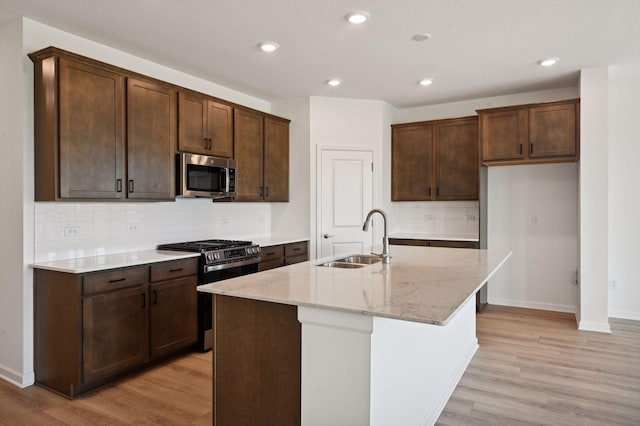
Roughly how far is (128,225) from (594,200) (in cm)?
453

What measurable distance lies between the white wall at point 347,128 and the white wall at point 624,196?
2582mm

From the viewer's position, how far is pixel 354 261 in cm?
318

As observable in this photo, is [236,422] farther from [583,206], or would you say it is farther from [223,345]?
[583,206]

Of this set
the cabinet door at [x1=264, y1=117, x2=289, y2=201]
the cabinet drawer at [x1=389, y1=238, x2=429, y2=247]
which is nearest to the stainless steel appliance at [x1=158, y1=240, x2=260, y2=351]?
the cabinet door at [x1=264, y1=117, x2=289, y2=201]

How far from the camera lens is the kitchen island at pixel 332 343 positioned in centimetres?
166

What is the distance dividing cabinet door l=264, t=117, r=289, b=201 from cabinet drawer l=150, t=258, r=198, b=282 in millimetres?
1614

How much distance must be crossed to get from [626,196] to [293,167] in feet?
12.5

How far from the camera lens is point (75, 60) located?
304 centimetres

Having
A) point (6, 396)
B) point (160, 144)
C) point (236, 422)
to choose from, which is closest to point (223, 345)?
point (236, 422)

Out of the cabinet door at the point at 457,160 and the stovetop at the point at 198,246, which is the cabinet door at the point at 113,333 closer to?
the stovetop at the point at 198,246

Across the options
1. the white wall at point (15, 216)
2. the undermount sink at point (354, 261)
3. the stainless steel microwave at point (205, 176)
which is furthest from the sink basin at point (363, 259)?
the white wall at point (15, 216)

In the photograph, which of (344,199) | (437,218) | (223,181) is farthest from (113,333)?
(437,218)

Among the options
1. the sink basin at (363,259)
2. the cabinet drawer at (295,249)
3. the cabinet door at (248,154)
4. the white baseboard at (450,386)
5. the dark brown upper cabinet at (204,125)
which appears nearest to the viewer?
the white baseboard at (450,386)

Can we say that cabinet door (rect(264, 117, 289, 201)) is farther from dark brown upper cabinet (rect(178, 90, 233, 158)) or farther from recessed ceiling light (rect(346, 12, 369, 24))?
recessed ceiling light (rect(346, 12, 369, 24))
